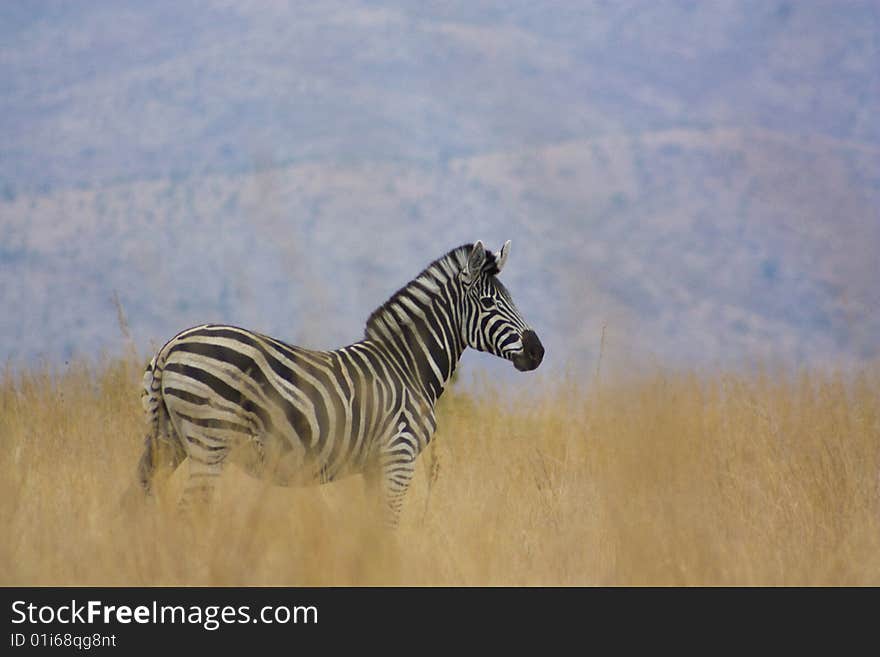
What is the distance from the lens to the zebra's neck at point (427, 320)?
5262 millimetres

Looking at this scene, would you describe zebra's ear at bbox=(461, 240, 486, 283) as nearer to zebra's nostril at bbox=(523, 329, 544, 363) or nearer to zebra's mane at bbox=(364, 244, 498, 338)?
zebra's mane at bbox=(364, 244, 498, 338)

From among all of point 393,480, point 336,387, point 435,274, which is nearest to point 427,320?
point 435,274

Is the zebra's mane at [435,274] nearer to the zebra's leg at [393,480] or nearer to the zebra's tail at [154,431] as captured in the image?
the zebra's leg at [393,480]

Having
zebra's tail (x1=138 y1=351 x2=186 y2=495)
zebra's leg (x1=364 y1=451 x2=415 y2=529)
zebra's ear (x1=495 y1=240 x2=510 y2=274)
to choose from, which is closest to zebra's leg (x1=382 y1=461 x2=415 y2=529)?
zebra's leg (x1=364 y1=451 x2=415 y2=529)

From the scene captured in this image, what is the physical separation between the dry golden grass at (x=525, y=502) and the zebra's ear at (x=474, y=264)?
3.13 feet

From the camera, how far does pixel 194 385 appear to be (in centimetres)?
427

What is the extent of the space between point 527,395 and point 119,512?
4845 mm

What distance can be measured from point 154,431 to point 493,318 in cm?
180

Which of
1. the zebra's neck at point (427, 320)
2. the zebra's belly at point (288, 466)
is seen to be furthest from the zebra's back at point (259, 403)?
the zebra's neck at point (427, 320)

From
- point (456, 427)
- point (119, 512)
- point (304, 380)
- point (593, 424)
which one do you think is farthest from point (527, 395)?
point (119, 512)

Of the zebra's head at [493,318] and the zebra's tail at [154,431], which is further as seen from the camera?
the zebra's head at [493,318]

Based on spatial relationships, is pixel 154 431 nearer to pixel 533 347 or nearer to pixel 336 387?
pixel 336 387

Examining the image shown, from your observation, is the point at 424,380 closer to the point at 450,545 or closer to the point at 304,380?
the point at 304,380

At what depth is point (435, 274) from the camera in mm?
5316
